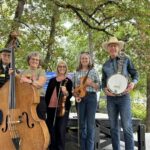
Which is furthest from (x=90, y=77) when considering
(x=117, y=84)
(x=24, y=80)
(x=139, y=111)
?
(x=139, y=111)

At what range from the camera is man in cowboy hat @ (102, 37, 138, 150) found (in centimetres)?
435

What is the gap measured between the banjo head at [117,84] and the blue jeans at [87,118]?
340mm

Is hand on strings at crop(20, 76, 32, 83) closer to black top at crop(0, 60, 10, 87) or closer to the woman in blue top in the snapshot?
black top at crop(0, 60, 10, 87)

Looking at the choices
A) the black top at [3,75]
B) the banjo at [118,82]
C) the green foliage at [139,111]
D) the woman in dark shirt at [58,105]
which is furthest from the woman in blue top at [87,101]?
the green foliage at [139,111]

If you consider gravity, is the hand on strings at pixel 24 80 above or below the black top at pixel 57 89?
above

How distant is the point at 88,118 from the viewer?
462cm

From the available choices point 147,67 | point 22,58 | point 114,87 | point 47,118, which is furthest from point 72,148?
point 22,58

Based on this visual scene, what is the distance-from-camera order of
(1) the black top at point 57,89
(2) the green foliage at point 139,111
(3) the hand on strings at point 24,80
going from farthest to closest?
1. (2) the green foliage at point 139,111
2. (1) the black top at point 57,89
3. (3) the hand on strings at point 24,80

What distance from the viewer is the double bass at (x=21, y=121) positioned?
396cm

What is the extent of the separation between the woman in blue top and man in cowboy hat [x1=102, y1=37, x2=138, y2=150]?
0.56 feet

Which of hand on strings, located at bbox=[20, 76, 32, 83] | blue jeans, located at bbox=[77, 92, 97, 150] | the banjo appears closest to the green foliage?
blue jeans, located at bbox=[77, 92, 97, 150]

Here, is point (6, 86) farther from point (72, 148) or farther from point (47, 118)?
point (72, 148)

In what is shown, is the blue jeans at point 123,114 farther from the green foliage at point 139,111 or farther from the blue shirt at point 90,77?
the green foliage at point 139,111

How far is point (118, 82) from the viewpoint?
4352mm
